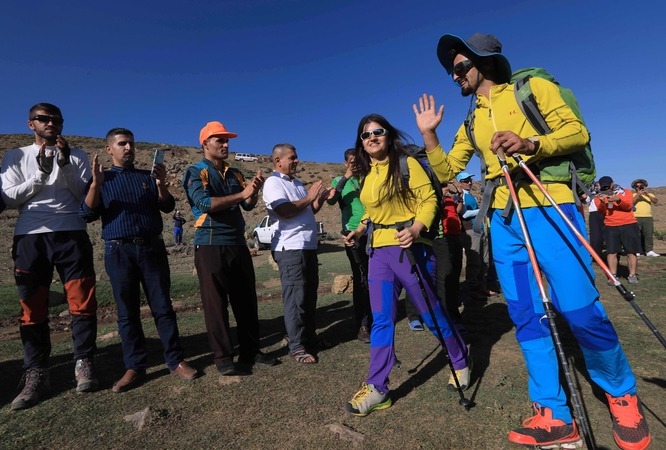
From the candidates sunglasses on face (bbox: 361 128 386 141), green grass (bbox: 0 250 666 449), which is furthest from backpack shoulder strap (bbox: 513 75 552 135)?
green grass (bbox: 0 250 666 449)

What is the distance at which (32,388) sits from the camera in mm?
2990

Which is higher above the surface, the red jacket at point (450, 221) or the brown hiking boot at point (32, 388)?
the red jacket at point (450, 221)

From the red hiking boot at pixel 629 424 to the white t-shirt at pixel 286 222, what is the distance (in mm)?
2690

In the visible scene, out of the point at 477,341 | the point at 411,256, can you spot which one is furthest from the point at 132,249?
the point at 477,341

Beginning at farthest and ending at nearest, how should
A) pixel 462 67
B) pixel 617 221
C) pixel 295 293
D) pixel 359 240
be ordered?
pixel 617 221 < pixel 359 240 < pixel 295 293 < pixel 462 67

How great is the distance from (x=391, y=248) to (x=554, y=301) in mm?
1086

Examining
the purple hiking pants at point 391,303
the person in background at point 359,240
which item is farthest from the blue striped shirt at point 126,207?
the purple hiking pants at point 391,303

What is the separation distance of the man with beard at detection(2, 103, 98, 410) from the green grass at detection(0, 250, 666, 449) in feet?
1.21

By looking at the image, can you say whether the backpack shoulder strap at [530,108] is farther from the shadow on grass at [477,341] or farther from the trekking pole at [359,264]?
the trekking pole at [359,264]

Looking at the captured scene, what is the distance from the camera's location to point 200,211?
143 inches

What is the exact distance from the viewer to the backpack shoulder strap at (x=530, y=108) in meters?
2.24

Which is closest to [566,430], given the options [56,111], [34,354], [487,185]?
[487,185]

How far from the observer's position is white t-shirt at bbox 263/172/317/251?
3.84 m

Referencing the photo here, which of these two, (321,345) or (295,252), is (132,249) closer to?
(295,252)
